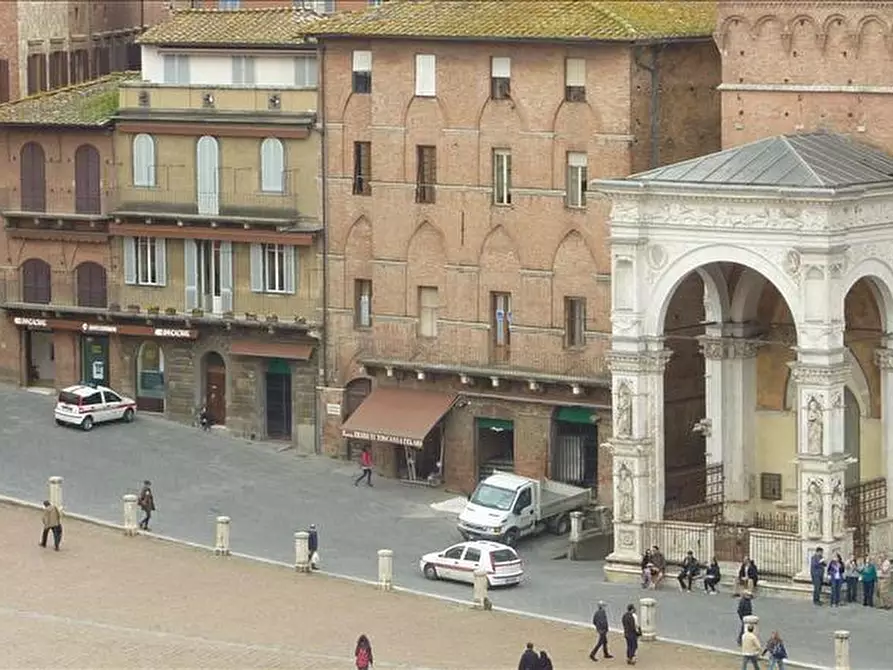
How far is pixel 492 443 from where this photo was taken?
10856 centimetres

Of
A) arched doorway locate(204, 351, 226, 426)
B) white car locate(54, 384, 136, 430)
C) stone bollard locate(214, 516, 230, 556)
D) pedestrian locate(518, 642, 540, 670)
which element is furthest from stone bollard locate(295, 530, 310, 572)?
arched doorway locate(204, 351, 226, 426)

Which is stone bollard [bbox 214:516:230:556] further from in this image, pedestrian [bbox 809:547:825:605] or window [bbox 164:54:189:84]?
window [bbox 164:54:189:84]

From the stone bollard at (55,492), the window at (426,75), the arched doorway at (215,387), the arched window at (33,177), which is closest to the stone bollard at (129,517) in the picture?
the stone bollard at (55,492)

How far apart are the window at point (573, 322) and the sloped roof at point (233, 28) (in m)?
12.3

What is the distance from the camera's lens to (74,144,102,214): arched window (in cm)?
11681

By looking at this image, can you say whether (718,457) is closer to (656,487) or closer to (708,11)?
(656,487)

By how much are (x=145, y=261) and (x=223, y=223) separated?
11.6 ft

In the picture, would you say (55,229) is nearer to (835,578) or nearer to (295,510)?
(295,510)

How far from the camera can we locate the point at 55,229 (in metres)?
118

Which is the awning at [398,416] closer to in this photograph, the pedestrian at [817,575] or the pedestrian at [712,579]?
the pedestrian at [712,579]

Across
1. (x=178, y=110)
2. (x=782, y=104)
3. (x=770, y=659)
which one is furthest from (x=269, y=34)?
(x=770, y=659)

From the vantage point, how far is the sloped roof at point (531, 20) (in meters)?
105

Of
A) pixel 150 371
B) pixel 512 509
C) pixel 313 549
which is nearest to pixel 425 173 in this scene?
pixel 512 509

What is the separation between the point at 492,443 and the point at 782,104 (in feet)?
46.2
